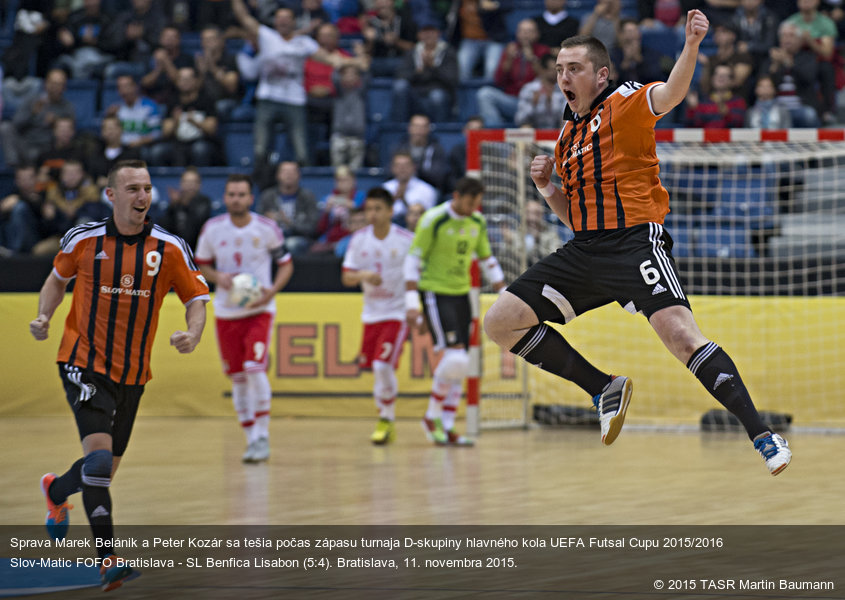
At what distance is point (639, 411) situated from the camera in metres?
13.7

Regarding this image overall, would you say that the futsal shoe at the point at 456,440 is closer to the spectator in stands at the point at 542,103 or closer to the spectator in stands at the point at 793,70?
the spectator in stands at the point at 542,103

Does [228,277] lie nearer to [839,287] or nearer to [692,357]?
[692,357]

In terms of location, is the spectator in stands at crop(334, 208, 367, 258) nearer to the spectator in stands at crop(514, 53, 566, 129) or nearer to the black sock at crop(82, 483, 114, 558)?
the spectator in stands at crop(514, 53, 566, 129)

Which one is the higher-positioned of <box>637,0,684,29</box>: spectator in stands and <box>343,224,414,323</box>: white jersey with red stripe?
<box>637,0,684,29</box>: spectator in stands

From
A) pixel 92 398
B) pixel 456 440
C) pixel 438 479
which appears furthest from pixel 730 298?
pixel 92 398

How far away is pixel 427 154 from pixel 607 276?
968 centimetres

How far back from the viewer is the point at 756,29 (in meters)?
16.3

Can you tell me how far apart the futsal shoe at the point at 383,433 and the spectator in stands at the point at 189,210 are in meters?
4.40

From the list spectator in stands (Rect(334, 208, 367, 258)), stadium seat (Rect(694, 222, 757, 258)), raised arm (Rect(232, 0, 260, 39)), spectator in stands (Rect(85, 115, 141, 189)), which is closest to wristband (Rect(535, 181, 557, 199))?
stadium seat (Rect(694, 222, 757, 258))

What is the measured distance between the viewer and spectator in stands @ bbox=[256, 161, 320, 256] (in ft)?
50.4

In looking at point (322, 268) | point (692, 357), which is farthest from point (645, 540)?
point (322, 268)

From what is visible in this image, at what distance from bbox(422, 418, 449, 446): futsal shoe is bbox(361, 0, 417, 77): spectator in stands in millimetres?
7529

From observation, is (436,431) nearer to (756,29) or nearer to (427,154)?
(427,154)

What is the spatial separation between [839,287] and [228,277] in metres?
6.86
